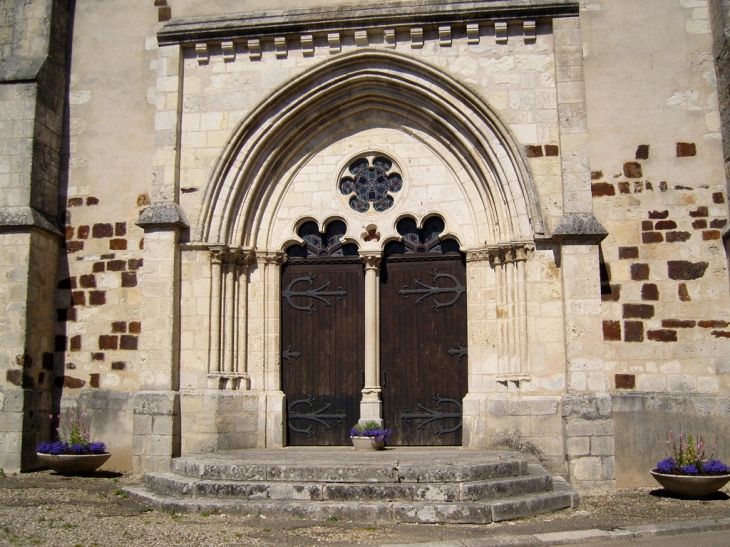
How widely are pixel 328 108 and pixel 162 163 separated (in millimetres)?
2141

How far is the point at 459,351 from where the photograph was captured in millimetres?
9508

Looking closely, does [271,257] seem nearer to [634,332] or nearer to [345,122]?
[345,122]

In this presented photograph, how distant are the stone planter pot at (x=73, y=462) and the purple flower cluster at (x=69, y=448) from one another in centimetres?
5

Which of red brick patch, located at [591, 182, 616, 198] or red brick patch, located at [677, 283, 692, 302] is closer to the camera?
red brick patch, located at [677, 283, 692, 302]

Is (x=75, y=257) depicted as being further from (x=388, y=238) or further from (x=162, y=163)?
(x=388, y=238)

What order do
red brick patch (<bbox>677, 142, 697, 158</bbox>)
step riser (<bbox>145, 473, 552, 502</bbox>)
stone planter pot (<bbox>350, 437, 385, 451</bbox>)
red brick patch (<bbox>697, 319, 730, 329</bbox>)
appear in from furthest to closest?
red brick patch (<bbox>677, 142, 697, 158</bbox>), stone planter pot (<bbox>350, 437, 385, 451</bbox>), red brick patch (<bbox>697, 319, 730, 329</bbox>), step riser (<bbox>145, 473, 552, 502</bbox>)

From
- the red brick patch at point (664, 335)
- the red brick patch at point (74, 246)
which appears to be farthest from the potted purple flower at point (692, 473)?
the red brick patch at point (74, 246)

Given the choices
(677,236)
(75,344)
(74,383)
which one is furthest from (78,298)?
(677,236)

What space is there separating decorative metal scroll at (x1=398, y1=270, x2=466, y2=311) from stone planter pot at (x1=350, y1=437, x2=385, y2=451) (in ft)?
5.92

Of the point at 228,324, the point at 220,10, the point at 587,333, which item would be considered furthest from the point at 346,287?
the point at 220,10

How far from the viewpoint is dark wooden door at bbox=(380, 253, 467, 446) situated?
374 inches

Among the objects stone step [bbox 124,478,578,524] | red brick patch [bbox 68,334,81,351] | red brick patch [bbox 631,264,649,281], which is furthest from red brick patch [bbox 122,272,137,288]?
red brick patch [bbox 631,264,649,281]

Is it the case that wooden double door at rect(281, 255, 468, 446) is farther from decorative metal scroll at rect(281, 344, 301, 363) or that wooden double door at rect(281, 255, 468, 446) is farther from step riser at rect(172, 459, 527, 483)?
step riser at rect(172, 459, 527, 483)

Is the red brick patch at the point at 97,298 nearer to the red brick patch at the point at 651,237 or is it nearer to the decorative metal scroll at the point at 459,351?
the decorative metal scroll at the point at 459,351
